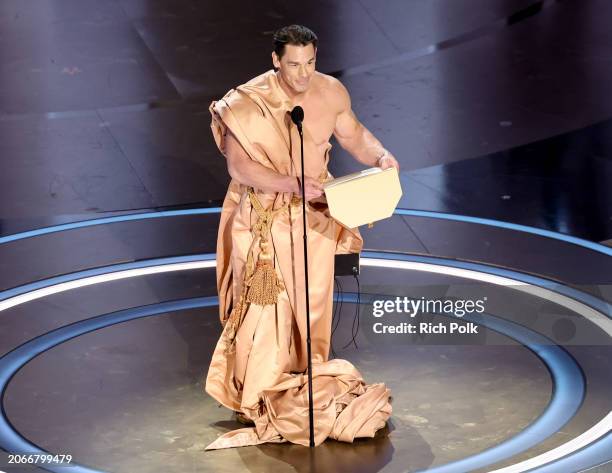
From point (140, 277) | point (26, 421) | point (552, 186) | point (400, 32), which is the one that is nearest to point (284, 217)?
point (26, 421)

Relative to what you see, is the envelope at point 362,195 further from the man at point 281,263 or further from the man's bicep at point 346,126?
the man's bicep at point 346,126

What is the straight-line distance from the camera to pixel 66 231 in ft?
31.0

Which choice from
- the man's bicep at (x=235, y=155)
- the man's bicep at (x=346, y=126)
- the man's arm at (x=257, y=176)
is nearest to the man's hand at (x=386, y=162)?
the man's bicep at (x=346, y=126)

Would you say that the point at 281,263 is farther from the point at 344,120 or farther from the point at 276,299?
the point at 344,120

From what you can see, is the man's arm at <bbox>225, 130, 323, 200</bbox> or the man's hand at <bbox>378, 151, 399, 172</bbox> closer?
the man's arm at <bbox>225, 130, 323, 200</bbox>

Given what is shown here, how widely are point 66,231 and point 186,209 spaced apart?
82 centimetres

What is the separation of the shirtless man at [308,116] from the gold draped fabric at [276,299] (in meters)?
0.07

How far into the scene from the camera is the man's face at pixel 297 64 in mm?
6105

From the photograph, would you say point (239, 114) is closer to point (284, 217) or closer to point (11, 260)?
point (284, 217)

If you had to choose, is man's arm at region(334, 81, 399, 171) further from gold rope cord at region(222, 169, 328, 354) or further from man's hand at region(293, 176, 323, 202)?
man's hand at region(293, 176, 323, 202)

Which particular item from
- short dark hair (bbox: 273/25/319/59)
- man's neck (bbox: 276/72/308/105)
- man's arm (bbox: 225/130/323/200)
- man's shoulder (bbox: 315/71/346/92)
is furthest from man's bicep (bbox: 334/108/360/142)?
short dark hair (bbox: 273/25/319/59)

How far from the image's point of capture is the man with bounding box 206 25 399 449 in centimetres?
629

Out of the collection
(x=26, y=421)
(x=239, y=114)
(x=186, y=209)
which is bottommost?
(x=26, y=421)

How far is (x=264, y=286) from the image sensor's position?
6.42 metres
